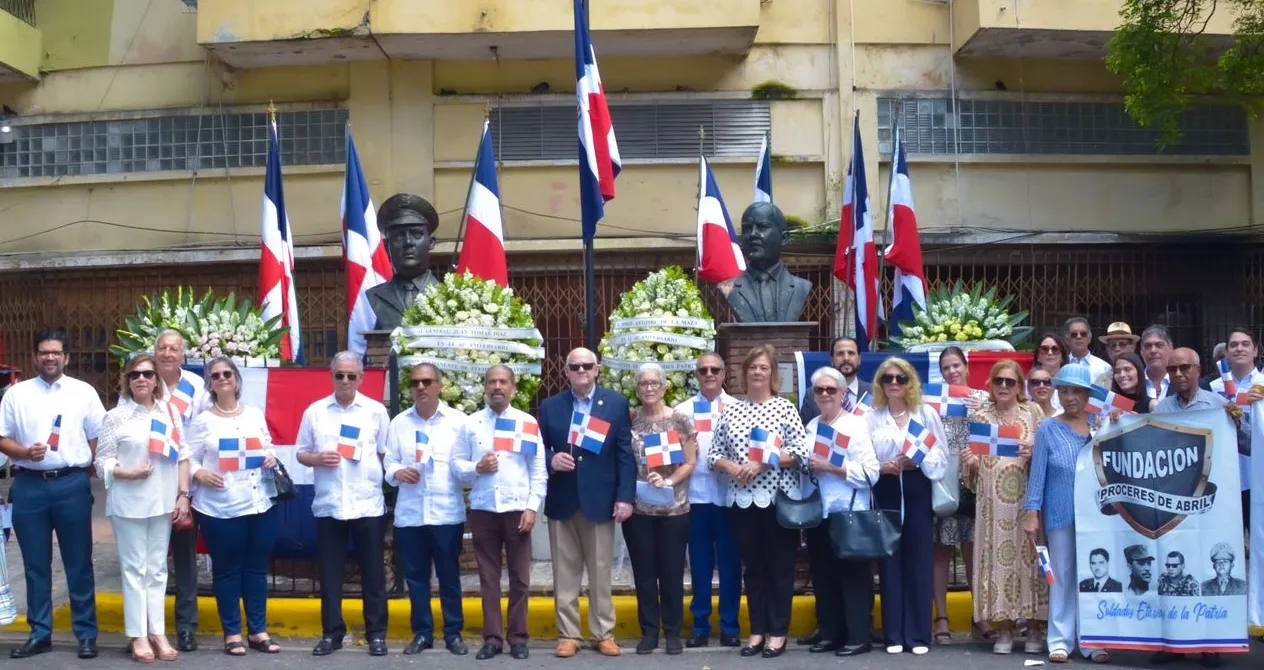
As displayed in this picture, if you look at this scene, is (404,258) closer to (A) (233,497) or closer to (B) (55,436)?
(A) (233,497)

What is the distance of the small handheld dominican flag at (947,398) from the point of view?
8.95 m

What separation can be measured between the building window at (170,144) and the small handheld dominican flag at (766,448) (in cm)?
974

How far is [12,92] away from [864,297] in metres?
11.2

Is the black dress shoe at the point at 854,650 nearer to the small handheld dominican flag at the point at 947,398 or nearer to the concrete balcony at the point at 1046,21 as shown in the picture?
the small handheld dominican flag at the point at 947,398

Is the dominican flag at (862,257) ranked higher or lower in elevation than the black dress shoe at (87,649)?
higher

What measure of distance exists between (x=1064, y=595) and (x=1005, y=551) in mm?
413

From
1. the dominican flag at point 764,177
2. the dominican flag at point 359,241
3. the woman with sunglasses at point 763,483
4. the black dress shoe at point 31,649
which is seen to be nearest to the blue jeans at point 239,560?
the black dress shoe at point 31,649

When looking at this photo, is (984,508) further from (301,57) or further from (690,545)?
(301,57)

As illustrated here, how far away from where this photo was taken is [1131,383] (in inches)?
361

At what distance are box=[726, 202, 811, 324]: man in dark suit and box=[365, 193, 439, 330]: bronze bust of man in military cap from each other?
2.70m

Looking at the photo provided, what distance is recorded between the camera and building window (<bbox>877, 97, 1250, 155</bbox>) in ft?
55.4

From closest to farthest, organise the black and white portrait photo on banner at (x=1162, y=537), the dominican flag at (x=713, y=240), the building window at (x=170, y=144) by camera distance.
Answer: the black and white portrait photo on banner at (x=1162, y=537)
the dominican flag at (x=713, y=240)
the building window at (x=170, y=144)

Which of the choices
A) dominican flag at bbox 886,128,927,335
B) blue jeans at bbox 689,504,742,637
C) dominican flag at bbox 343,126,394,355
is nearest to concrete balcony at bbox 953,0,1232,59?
dominican flag at bbox 886,128,927,335

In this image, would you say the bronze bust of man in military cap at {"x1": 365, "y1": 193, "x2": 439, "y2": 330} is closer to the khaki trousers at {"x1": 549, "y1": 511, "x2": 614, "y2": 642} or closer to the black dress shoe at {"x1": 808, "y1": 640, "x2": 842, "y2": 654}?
the khaki trousers at {"x1": 549, "y1": 511, "x2": 614, "y2": 642}
